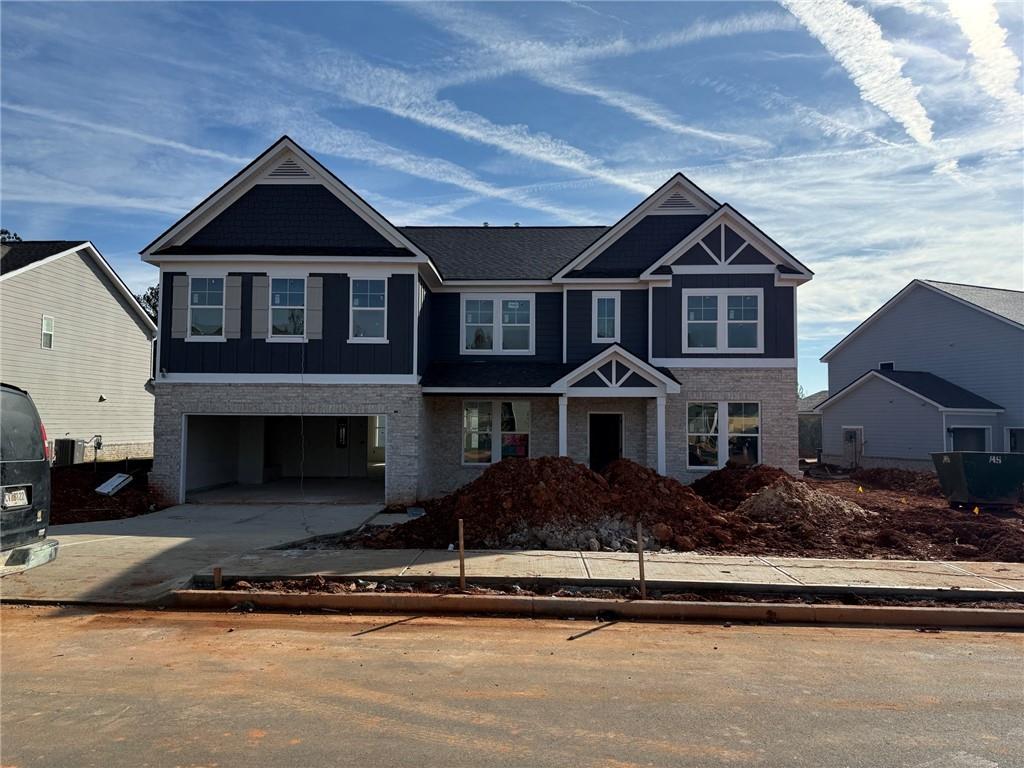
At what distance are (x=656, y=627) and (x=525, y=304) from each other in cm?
1294

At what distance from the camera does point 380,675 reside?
609 centimetres

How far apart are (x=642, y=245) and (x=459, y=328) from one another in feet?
18.6

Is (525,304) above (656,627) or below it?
above

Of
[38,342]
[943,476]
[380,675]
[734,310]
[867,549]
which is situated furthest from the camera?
[38,342]

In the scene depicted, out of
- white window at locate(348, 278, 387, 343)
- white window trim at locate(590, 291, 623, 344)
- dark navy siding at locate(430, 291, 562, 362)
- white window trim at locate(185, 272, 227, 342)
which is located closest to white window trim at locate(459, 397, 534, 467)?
dark navy siding at locate(430, 291, 562, 362)

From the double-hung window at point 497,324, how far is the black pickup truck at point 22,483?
12.2 m

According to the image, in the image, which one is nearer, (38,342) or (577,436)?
(577,436)

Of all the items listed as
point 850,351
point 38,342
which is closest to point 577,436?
point 38,342

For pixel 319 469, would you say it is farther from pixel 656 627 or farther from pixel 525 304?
pixel 656 627

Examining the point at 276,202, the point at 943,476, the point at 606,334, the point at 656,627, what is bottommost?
the point at 656,627

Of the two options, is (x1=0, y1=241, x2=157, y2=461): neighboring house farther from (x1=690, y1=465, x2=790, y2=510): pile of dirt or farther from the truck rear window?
(x1=690, y1=465, x2=790, y2=510): pile of dirt

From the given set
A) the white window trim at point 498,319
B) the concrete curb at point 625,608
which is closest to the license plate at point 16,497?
the concrete curb at point 625,608

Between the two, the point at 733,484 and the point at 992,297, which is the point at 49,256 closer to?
the point at 733,484

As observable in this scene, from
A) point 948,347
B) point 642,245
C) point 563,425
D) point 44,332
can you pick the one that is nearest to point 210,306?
point 563,425
